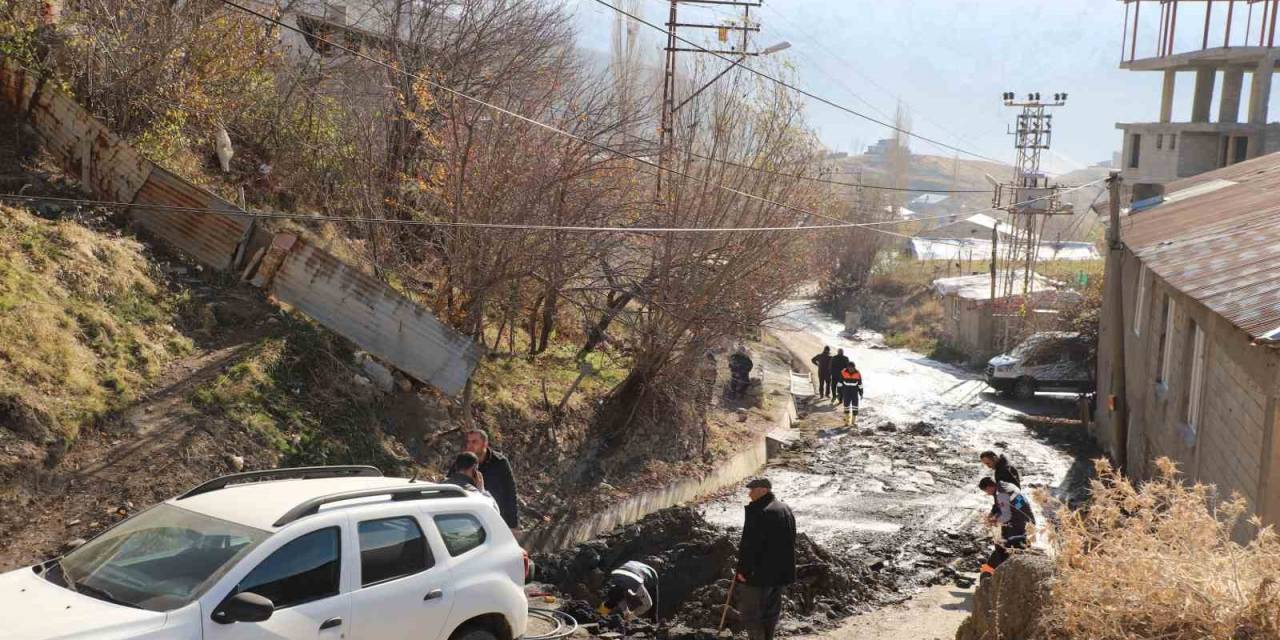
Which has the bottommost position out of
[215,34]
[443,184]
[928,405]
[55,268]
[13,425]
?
[928,405]

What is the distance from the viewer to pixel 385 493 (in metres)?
6.68

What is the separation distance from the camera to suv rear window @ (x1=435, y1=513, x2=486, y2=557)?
688cm

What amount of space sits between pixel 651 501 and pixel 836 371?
13.6 meters

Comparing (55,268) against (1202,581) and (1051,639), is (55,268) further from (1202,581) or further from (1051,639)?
(1202,581)

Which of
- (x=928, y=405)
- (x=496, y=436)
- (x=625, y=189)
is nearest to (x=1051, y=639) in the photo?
(x=496, y=436)

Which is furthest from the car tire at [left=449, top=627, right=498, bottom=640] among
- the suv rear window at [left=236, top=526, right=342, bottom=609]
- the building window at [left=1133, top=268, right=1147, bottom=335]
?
the building window at [left=1133, top=268, right=1147, bottom=335]

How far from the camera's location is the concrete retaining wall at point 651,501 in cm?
1345

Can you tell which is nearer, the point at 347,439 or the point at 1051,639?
the point at 1051,639

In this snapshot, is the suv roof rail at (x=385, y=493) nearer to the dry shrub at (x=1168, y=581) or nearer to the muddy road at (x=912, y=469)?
the dry shrub at (x=1168, y=581)

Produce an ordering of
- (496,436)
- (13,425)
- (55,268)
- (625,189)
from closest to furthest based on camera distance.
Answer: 1. (13,425)
2. (55,268)
3. (496,436)
4. (625,189)

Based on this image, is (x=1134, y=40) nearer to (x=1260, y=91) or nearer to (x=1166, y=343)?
(x=1260, y=91)

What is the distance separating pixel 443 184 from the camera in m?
16.0

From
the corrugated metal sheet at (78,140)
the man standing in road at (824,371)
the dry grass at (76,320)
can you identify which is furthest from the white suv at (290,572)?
the man standing in road at (824,371)

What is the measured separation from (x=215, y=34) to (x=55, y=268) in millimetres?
5601
